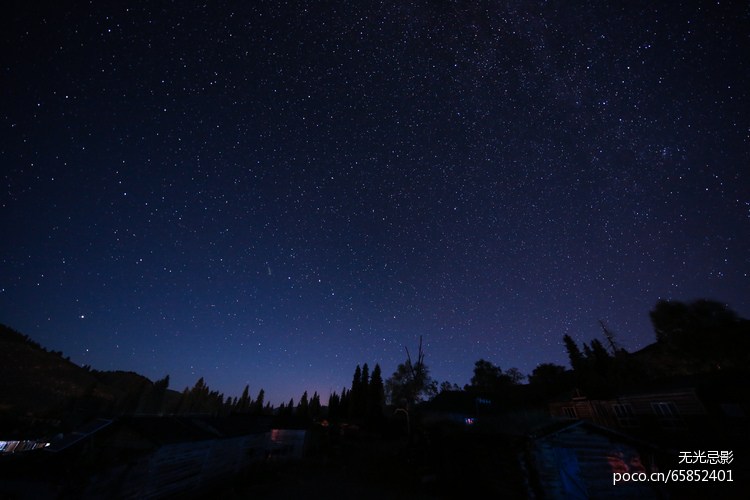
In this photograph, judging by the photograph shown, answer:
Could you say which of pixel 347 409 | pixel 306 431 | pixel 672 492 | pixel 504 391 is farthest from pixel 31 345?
pixel 672 492

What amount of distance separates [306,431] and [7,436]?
3212 cm

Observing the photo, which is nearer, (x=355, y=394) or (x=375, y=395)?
(x=375, y=395)

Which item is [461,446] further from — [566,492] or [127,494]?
[127,494]

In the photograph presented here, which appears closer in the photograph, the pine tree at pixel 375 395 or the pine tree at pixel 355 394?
the pine tree at pixel 375 395

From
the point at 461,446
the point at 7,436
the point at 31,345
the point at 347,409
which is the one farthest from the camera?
the point at 31,345

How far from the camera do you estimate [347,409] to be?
79.1 metres

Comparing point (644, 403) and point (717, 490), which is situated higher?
point (644, 403)

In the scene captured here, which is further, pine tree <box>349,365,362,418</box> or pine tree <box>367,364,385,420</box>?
pine tree <box>349,365,362,418</box>

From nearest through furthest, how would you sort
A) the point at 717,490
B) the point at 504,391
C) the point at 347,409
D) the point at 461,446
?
1. the point at 717,490
2. the point at 461,446
3. the point at 504,391
4. the point at 347,409

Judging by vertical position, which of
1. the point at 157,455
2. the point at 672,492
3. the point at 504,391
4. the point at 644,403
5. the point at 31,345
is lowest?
the point at 672,492

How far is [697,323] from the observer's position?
101 feet

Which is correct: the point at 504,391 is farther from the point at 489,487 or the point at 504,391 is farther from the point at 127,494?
the point at 127,494

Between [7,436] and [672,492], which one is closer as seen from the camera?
[672,492]

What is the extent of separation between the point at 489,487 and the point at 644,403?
21.6m
